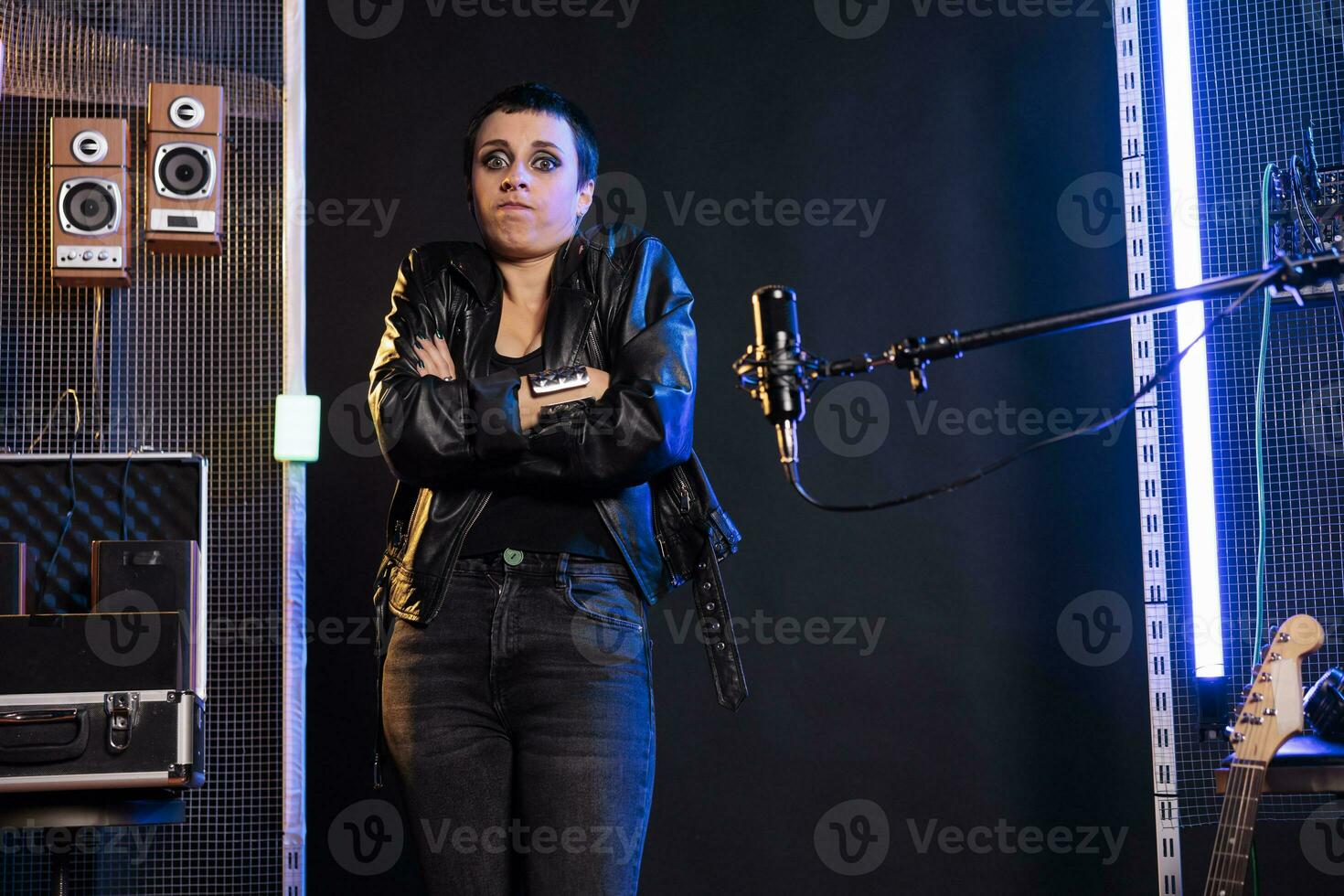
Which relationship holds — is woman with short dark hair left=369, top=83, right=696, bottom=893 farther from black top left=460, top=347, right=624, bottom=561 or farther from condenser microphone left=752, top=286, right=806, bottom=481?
condenser microphone left=752, top=286, right=806, bottom=481

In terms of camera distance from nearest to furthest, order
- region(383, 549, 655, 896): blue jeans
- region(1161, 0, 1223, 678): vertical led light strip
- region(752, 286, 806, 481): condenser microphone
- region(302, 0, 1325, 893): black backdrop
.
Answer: region(752, 286, 806, 481): condenser microphone < region(383, 549, 655, 896): blue jeans < region(1161, 0, 1223, 678): vertical led light strip < region(302, 0, 1325, 893): black backdrop

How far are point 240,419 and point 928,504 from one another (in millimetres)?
1885

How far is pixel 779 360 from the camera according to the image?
1.56 meters

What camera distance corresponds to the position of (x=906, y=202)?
3.79m

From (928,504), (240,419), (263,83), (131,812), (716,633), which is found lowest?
(131,812)

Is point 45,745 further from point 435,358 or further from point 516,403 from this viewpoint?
point 516,403

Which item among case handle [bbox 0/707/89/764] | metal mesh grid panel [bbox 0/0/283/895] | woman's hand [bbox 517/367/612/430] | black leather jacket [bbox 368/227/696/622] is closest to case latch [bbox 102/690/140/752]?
case handle [bbox 0/707/89/764]

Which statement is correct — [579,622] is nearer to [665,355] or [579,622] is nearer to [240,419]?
[665,355]

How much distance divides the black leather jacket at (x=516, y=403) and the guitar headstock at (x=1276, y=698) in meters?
1.36

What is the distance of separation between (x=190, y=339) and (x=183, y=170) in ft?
1.44

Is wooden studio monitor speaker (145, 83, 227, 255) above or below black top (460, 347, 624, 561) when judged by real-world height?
above

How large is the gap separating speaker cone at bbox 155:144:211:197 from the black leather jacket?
1.37 meters

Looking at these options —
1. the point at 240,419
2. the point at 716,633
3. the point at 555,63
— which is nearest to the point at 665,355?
the point at 716,633

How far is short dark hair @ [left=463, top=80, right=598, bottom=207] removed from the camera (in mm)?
2215
